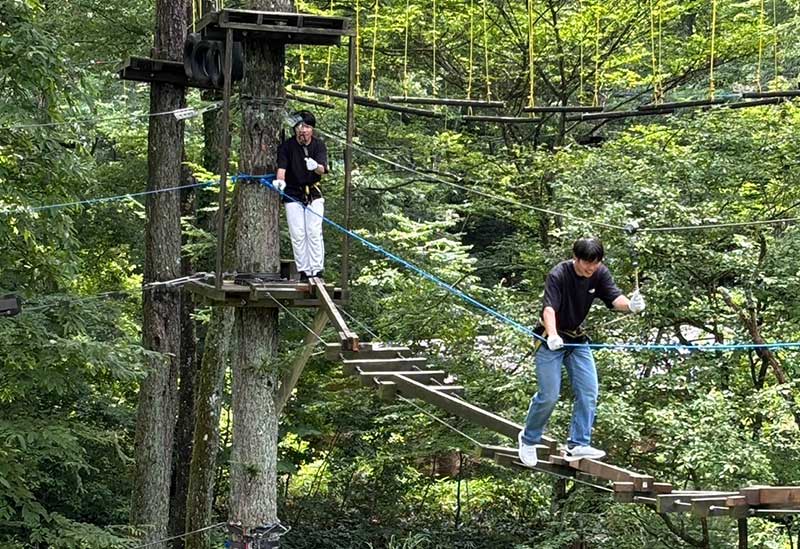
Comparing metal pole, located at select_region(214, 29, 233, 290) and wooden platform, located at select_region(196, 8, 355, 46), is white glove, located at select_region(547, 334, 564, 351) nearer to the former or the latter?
metal pole, located at select_region(214, 29, 233, 290)

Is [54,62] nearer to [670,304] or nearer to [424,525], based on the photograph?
[670,304]

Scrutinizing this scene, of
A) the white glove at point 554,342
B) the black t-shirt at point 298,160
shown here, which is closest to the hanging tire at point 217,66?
the black t-shirt at point 298,160

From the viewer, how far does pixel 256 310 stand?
7.67 m

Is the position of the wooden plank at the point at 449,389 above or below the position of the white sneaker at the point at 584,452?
above

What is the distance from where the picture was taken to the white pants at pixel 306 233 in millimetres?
7480

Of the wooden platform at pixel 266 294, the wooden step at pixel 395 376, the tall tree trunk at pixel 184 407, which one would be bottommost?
the tall tree trunk at pixel 184 407

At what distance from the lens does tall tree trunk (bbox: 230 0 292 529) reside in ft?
25.0

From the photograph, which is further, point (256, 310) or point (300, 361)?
point (256, 310)

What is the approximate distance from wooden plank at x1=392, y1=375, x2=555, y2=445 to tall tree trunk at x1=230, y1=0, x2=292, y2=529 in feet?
6.37

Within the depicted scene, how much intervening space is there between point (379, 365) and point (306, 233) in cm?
152

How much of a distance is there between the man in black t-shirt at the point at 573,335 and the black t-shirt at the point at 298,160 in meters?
2.67

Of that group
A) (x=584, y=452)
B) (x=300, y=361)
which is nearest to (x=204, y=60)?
(x=300, y=361)

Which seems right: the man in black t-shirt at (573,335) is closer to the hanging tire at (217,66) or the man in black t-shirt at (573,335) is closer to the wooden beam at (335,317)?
the wooden beam at (335,317)

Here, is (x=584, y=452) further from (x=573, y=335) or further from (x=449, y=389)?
(x=449, y=389)
